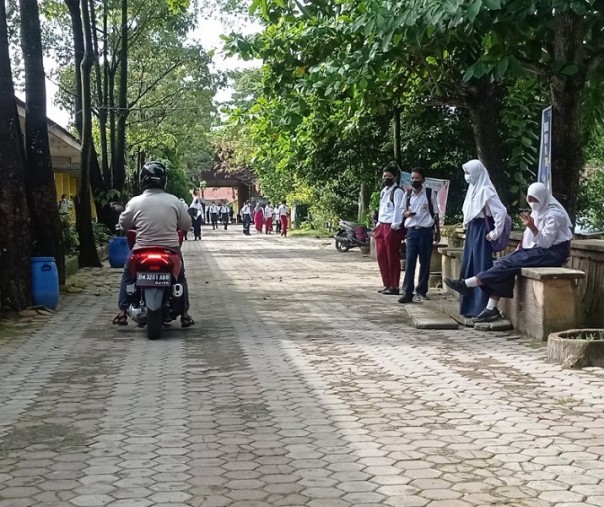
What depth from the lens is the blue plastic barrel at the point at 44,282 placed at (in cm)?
1127

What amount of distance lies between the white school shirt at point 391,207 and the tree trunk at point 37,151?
4.87m

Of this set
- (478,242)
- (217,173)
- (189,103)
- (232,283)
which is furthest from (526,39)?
(217,173)

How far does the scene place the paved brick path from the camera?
4.20 metres

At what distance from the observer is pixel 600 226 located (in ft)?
79.5

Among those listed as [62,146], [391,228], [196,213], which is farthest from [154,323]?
[196,213]

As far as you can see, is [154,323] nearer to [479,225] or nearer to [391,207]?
[479,225]

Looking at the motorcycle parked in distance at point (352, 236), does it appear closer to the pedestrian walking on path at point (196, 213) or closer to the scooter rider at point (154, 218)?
the pedestrian walking on path at point (196, 213)

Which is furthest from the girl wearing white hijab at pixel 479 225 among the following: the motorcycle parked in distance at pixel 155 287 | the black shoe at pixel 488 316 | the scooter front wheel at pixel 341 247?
the scooter front wheel at pixel 341 247

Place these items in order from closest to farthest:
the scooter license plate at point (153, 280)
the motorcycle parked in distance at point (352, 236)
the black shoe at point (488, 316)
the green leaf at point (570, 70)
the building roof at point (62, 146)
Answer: the scooter license plate at point (153, 280)
the black shoe at point (488, 316)
the green leaf at point (570, 70)
the building roof at point (62, 146)
the motorcycle parked in distance at point (352, 236)

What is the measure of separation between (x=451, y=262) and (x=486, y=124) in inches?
109

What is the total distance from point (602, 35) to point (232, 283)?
8.17 meters

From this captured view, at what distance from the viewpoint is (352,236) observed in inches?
1008

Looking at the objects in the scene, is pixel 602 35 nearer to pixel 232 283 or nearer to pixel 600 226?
pixel 232 283

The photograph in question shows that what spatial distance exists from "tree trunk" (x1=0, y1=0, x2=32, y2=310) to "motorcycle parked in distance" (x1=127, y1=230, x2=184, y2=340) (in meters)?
2.35
